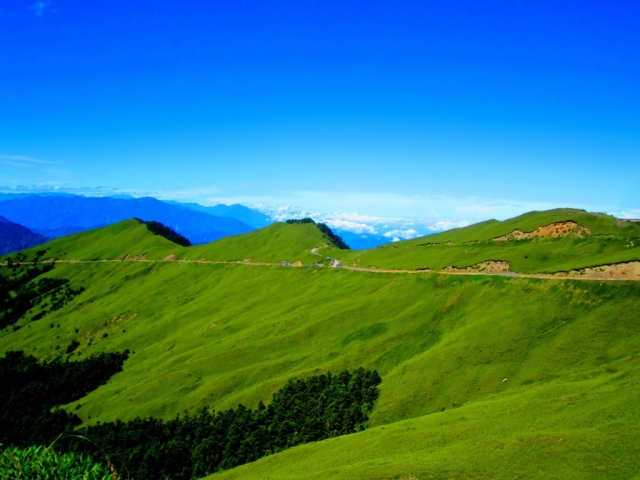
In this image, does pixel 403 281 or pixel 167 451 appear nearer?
pixel 167 451

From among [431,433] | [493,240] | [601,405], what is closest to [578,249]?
[493,240]

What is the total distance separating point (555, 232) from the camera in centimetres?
11669

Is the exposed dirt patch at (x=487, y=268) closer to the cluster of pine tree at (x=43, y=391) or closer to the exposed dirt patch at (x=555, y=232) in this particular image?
the exposed dirt patch at (x=555, y=232)

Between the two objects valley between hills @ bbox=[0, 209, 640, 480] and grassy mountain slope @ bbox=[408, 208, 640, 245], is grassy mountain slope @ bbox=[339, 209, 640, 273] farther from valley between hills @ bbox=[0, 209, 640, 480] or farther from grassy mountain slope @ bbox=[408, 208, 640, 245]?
valley between hills @ bbox=[0, 209, 640, 480]

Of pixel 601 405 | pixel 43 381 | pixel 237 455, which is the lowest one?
pixel 43 381

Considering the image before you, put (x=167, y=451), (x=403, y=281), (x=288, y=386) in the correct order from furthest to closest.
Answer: (x=403, y=281), (x=288, y=386), (x=167, y=451)

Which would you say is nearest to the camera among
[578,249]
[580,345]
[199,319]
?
[580,345]

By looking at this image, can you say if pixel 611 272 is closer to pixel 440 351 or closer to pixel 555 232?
pixel 555 232

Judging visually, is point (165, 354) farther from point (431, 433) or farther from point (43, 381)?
point (431, 433)

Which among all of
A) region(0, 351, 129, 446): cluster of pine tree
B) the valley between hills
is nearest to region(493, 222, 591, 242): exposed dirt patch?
the valley between hills

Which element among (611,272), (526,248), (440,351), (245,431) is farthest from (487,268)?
(245,431)

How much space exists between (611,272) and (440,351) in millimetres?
37712

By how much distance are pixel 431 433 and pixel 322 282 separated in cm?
9479

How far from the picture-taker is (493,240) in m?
130
